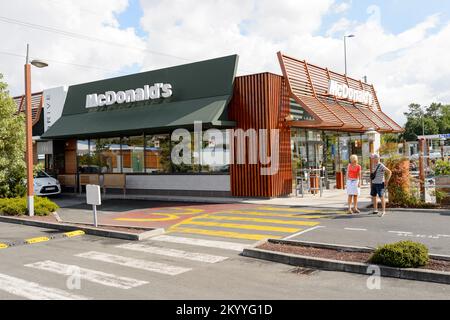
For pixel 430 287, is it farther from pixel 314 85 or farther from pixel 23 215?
pixel 314 85

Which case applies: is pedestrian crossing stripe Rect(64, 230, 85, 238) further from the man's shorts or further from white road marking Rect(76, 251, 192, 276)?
the man's shorts

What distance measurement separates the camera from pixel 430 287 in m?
6.04

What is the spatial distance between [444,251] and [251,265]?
349 cm

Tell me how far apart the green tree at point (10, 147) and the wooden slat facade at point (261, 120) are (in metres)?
8.63

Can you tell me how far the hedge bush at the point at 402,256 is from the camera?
21.8ft

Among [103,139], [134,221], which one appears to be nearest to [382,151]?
[134,221]

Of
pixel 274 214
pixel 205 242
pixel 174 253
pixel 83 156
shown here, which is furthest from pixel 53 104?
pixel 174 253

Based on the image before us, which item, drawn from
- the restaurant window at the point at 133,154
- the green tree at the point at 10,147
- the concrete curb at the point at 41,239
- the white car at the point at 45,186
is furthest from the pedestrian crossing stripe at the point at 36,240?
the white car at the point at 45,186

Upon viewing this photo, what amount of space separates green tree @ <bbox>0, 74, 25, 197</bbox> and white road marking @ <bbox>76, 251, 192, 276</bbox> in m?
10.3

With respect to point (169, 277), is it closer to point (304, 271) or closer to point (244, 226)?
point (304, 271)

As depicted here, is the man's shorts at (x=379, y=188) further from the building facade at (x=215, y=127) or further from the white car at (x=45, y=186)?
the white car at (x=45, y=186)

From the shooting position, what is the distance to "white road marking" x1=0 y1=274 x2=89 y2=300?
231 inches

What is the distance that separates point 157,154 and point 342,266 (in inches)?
574

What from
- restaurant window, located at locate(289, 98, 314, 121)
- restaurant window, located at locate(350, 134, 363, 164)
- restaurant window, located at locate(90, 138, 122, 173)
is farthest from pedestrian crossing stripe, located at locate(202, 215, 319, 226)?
restaurant window, located at locate(350, 134, 363, 164)
